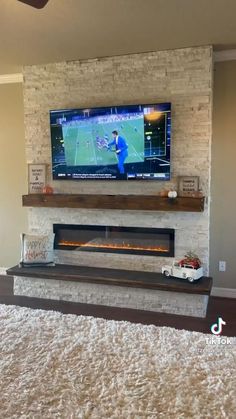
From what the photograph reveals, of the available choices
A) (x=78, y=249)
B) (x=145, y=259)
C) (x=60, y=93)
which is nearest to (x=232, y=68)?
(x=60, y=93)

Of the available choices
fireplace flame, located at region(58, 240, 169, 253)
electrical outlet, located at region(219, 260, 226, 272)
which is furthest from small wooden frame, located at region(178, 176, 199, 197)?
electrical outlet, located at region(219, 260, 226, 272)

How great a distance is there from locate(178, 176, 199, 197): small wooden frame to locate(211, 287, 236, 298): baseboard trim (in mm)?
1114

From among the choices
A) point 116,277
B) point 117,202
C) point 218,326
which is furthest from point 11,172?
point 218,326

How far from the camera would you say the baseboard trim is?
3.84 metres

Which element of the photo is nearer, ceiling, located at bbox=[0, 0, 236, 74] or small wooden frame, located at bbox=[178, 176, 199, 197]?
ceiling, located at bbox=[0, 0, 236, 74]

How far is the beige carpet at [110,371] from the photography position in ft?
6.83

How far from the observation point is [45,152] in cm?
414

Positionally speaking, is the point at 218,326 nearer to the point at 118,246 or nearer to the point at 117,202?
the point at 118,246

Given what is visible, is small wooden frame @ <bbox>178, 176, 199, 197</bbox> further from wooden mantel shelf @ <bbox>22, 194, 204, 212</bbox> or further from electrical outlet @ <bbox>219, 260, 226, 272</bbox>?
electrical outlet @ <bbox>219, 260, 226, 272</bbox>

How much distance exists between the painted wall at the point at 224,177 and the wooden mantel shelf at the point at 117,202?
16.8 inches

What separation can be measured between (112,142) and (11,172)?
156 cm

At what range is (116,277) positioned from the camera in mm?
3660

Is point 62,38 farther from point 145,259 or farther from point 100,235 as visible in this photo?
point 145,259

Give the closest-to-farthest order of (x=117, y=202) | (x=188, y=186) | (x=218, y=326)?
(x=218, y=326), (x=188, y=186), (x=117, y=202)
